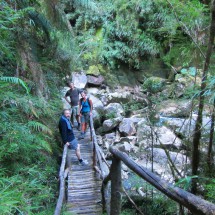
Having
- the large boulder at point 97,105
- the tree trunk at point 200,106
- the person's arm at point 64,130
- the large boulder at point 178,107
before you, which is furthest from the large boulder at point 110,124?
the tree trunk at point 200,106

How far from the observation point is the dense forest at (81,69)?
2854 mm

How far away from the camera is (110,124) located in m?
10.7

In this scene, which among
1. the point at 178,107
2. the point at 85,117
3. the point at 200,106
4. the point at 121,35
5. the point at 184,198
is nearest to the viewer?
the point at 184,198

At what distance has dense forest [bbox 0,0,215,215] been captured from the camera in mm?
2854

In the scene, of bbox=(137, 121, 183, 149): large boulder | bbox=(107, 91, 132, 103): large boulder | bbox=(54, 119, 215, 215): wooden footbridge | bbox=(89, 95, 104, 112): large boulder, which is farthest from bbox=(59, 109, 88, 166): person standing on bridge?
bbox=(107, 91, 132, 103): large boulder

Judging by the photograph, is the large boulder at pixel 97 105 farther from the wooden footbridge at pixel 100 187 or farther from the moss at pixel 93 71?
the wooden footbridge at pixel 100 187

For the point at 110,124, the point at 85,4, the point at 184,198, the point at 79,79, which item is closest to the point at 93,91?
the point at 79,79

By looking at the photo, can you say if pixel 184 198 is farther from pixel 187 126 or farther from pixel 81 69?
pixel 81 69

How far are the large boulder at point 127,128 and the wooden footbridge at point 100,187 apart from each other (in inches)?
121

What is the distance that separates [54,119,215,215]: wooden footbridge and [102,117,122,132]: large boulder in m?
3.23

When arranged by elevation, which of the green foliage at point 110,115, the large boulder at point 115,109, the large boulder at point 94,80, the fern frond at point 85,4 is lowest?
the green foliage at point 110,115

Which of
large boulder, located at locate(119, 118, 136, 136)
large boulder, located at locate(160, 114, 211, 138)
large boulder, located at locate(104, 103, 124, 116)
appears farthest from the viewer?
large boulder, located at locate(104, 103, 124, 116)

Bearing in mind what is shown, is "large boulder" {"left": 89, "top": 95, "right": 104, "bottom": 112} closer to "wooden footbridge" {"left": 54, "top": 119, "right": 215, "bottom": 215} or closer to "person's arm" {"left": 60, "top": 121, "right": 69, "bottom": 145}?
"wooden footbridge" {"left": 54, "top": 119, "right": 215, "bottom": 215}

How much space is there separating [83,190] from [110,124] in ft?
19.9
